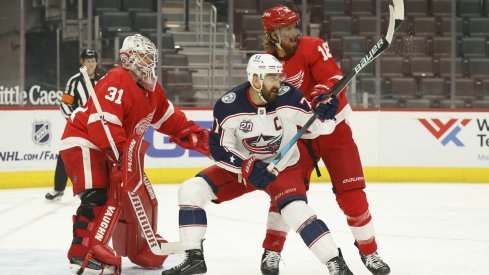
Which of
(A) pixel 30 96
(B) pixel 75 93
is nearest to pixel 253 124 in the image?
(B) pixel 75 93

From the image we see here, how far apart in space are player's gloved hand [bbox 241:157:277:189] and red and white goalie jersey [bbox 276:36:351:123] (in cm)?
65

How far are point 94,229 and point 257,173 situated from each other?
0.80 metres

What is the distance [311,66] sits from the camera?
4.82 metres

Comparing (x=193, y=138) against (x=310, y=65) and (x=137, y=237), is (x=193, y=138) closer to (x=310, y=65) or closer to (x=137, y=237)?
(x=137, y=237)

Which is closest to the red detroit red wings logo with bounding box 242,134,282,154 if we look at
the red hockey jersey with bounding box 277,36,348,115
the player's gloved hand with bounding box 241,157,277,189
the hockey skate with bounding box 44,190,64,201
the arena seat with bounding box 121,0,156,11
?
the player's gloved hand with bounding box 241,157,277,189

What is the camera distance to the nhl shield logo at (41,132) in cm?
898

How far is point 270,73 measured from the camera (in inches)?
171

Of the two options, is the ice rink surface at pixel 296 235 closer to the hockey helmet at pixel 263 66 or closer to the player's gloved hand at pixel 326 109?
the player's gloved hand at pixel 326 109

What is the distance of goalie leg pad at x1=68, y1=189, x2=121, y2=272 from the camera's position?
450 cm

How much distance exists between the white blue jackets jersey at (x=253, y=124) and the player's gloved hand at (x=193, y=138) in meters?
0.45

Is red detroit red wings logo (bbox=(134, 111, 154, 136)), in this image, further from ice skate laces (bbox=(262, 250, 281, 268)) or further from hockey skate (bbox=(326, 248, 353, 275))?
hockey skate (bbox=(326, 248, 353, 275))

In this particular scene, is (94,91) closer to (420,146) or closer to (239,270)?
(239,270)

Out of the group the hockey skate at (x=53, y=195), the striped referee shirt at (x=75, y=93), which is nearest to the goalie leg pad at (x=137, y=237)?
the striped referee shirt at (x=75, y=93)

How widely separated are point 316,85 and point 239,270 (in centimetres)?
98
